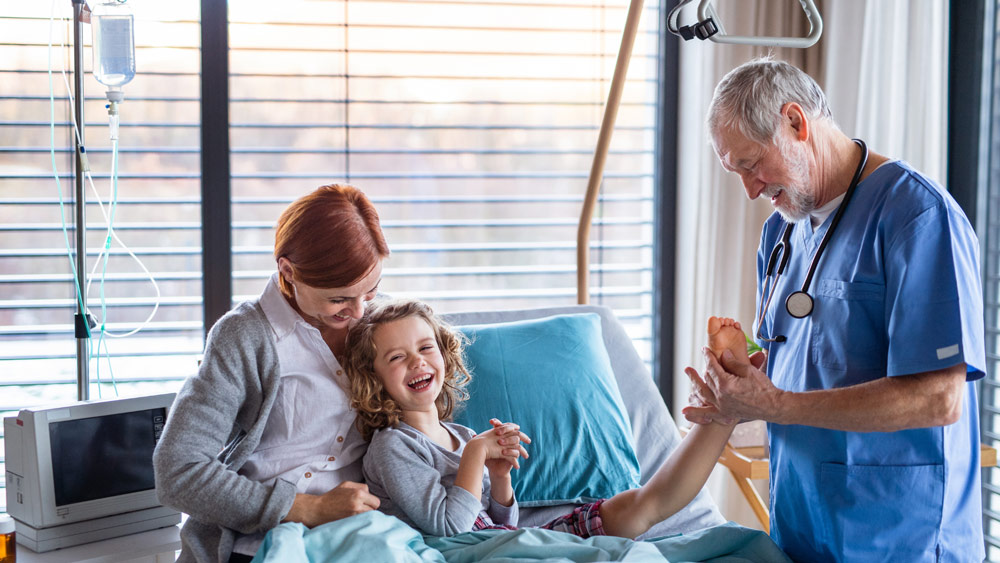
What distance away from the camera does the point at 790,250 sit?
5.57 ft

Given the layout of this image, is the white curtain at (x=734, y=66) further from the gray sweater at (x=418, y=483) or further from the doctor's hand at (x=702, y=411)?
the gray sweater at (x=418, y=483)

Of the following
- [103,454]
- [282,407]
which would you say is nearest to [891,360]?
[282,407]

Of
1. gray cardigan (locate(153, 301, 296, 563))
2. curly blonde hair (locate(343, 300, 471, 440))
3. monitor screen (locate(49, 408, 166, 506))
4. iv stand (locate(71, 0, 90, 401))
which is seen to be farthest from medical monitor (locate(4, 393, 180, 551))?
curly blonde hair (locate(343, 300, 471, 440))

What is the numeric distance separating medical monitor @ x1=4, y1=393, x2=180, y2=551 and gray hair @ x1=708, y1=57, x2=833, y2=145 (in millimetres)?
1357

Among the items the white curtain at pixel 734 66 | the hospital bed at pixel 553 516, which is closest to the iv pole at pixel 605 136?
the hospital bed at pixel 553 516

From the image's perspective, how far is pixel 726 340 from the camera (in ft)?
5.10

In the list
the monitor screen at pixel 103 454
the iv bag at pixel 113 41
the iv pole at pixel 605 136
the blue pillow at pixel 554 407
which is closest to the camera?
the monitor screen at pixel 103 454

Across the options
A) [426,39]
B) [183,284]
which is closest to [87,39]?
[183,284]

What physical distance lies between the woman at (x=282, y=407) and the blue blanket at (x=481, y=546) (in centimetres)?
12

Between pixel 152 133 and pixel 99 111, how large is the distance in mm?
167

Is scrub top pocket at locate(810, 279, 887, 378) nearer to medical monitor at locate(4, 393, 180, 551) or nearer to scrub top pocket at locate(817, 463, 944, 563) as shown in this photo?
scrub top pocket at locate(817, 463, 944, 563)

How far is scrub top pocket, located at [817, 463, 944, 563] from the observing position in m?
1.45

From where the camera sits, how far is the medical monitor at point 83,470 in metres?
1.82

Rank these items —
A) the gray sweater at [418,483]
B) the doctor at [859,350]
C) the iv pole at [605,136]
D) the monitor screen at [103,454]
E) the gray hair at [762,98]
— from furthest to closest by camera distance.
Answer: the iv pole at [605,136], the monitor screen at [103,454], the gray sweater at [418,483], the gray hair at [762,98], the doctor at [859,350]
